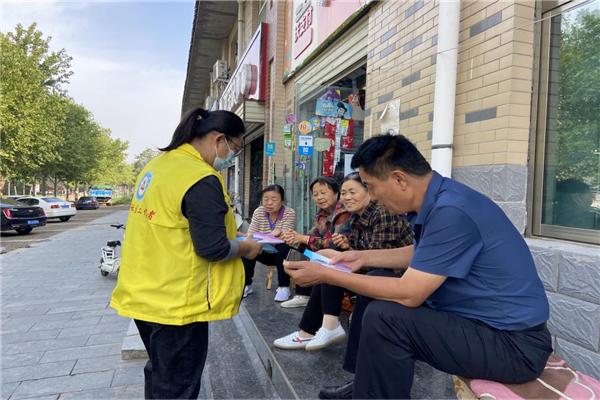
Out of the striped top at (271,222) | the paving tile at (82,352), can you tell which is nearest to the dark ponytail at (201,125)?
the striped top at (271,222)

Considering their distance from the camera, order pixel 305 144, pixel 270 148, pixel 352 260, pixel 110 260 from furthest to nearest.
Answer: pixel 270 148
pixel 110 260
pixel 305 144
pixel 352 260

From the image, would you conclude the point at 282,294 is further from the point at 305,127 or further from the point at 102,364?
the point at 305,127

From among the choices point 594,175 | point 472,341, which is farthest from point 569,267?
point 472,341

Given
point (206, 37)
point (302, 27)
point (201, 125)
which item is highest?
point (206, 37)

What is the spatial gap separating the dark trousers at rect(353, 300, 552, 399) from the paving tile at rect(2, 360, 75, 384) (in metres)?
2.68

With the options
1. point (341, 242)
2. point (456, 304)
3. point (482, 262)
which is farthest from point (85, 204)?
point (482, 262)

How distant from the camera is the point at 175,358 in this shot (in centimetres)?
191

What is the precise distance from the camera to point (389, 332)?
5.32ft

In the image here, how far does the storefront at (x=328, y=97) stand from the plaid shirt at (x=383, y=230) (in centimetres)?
210

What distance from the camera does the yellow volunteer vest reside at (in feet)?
6.00

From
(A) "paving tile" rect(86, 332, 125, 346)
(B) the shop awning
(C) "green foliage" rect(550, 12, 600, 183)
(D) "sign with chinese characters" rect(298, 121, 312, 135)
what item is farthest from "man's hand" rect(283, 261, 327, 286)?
(B) the shop awning

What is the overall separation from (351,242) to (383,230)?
1.32 feet

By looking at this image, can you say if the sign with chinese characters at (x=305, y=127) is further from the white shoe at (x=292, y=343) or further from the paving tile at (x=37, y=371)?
the paving tile at (x=37, y=371)

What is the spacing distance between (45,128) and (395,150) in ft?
65.7
